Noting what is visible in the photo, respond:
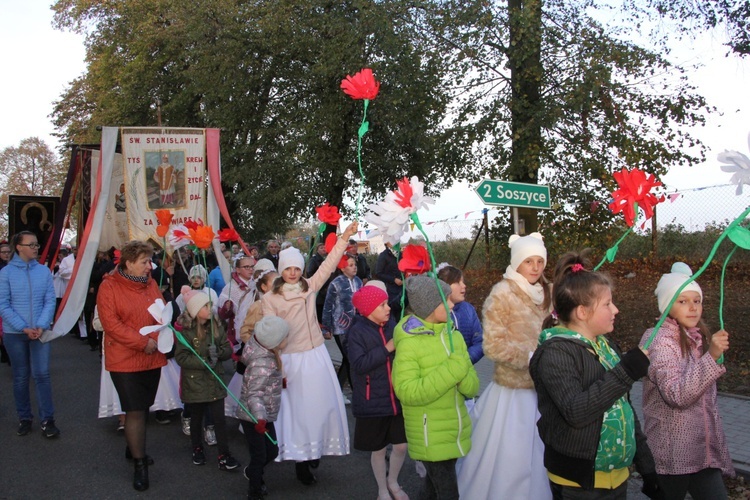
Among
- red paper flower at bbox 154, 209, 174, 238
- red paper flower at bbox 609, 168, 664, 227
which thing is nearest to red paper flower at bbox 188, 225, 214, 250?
red paper flower at bbox 154, 209, 174, 238

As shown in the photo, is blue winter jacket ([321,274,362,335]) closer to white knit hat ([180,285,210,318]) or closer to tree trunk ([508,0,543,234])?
white knit hat ([180,285,210,318])

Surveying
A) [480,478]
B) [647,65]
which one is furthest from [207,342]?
[647,65]

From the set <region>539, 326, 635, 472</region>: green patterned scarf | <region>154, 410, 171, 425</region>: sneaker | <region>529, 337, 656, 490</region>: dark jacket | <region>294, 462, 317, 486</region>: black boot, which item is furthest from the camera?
<region>154, 410, 171, 425</region>: sneaker

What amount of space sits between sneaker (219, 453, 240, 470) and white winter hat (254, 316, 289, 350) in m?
1.23

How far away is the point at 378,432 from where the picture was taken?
4.45m

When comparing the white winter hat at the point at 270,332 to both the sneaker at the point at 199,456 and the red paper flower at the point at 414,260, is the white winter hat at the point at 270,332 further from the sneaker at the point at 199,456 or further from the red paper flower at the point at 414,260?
the sneaker at the point at 199,456

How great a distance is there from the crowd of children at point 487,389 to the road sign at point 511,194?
1.25m

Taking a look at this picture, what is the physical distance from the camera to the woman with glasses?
21.0ft

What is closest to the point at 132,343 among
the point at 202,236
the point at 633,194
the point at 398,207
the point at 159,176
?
the point at 202,236

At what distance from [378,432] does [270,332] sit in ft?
3.45

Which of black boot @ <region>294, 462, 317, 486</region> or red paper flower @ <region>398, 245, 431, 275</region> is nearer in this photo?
red paper flower @ <region>398, 245, 431, 275</region>

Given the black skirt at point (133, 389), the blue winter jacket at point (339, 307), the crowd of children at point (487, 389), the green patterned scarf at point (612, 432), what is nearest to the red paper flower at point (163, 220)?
the crowd of children at point (487, 389)

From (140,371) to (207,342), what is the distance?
620 millimetres

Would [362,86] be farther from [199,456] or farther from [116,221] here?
[116,221]
